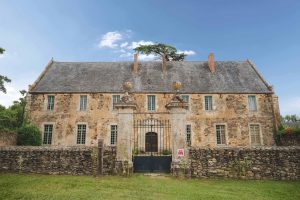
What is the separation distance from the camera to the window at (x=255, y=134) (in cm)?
1934

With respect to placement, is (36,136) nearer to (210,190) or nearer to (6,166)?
(6,166)

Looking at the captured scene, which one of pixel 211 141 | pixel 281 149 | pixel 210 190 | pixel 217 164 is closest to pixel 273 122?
pixel 211 141

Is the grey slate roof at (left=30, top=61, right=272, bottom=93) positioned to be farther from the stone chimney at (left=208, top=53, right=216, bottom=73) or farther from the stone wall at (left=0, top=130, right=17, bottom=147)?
the stone wall at (left=0, top=130, right=17, bottom=147)

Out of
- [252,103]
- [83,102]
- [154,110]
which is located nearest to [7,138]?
[83,102]

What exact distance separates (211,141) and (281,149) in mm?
10009

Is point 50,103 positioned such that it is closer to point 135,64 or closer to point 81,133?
point 81,133

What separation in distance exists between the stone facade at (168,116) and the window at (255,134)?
0.31 meters

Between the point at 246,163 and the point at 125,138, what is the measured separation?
4.77 meters

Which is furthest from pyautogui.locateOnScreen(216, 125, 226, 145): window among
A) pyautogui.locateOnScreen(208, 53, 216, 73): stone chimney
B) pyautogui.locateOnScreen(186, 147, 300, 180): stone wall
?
pyautogui.locateOnScreen(186, 147, 300, 180): stone wall

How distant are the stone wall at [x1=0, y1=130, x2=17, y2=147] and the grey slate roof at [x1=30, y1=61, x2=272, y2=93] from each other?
15.9 feet

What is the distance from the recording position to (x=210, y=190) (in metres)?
7.19

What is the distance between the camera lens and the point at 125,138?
922 cm

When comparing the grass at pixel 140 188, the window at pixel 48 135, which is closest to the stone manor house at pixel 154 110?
the window at pixel 48 135

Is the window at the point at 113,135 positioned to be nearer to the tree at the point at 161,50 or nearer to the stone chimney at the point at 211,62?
the stone chimney at the point at 211,62
